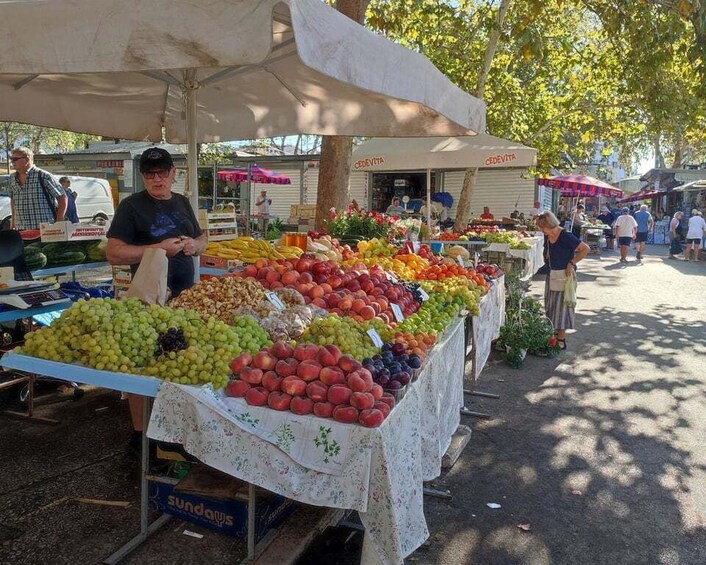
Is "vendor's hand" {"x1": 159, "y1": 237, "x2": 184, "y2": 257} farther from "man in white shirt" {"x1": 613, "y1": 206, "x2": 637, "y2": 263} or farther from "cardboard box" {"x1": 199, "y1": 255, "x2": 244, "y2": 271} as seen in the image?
"man in white shirt" {"x1": 613, "y1": 206, "x2": 637, "y2": 263}

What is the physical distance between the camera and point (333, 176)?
9.44m

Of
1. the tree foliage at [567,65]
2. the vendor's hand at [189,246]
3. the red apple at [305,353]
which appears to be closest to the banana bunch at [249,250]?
the vendor's hand at [189,246]

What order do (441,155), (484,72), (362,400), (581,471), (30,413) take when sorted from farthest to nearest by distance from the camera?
(484,72) → (441,155) → (30,413) → (581,471) → (362,400)

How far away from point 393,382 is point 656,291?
41.2 ft

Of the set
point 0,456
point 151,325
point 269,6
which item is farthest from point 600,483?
point 0,456

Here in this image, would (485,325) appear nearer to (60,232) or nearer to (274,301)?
(274,301)

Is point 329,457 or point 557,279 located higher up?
point 557,279

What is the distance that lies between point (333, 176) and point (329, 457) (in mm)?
7498

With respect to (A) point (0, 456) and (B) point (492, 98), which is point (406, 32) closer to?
(B) point (492, 98)

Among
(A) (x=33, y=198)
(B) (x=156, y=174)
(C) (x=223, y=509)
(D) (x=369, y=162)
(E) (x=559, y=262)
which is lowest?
(C) (x=223, y=509)

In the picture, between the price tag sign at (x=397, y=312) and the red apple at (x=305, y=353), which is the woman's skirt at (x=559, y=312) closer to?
the price tag sign at (x=397, y=312)

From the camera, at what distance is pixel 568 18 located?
1861cm

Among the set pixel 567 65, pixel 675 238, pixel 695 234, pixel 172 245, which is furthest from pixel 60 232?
pixel 675 238

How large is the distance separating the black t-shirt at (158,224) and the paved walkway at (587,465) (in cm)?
234
